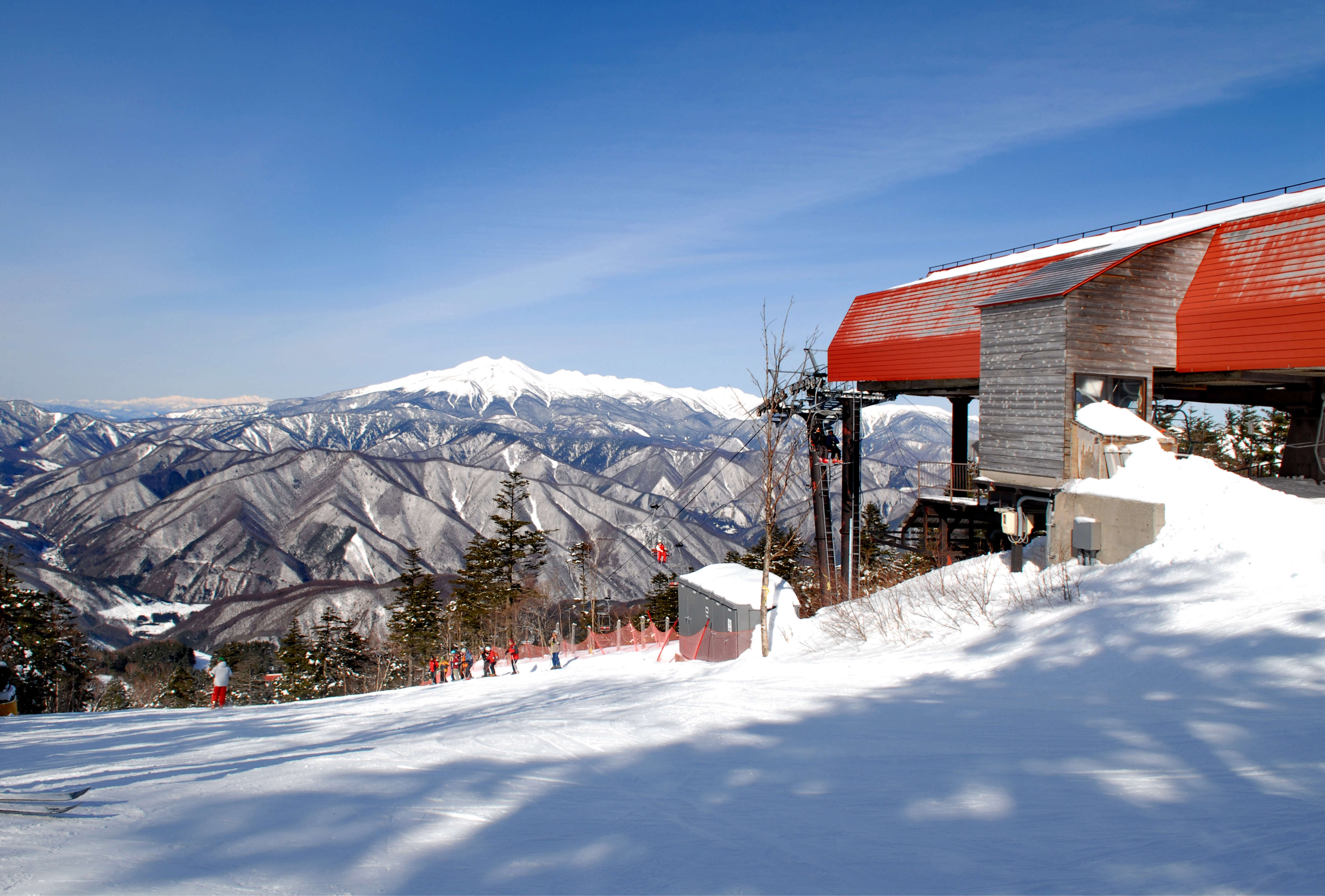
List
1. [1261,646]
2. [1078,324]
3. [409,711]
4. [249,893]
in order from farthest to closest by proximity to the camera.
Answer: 1. [1078,324]
2. [409,711]
3. [1261,646]
4. [249,893]

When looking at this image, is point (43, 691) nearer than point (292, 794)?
No

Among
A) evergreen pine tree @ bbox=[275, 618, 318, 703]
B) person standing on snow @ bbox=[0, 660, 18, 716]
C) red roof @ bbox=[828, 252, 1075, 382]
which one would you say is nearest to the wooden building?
red roof @ bbox=[828, 252, 1075, 382]

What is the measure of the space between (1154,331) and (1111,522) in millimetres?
6389

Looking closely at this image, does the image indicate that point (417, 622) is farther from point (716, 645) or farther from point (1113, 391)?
point (1113, 391)

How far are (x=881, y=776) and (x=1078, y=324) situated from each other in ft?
42.4

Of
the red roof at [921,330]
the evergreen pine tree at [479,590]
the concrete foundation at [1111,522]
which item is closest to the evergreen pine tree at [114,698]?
the evergreen pine tree at [479,590]

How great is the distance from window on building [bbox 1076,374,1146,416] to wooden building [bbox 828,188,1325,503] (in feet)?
0.09

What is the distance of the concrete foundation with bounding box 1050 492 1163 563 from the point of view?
34.9 feet

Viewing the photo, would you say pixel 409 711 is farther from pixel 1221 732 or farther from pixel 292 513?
pixel 292 513

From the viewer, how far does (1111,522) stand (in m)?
11.4

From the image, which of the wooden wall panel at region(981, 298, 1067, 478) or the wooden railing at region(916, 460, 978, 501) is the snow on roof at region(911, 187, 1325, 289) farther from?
the wooden railing at region(916, 460, 978, 501)

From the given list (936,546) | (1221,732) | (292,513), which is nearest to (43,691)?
(936,546)

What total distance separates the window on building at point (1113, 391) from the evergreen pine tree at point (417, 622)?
44.5m

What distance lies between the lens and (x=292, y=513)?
19825 centimetres
